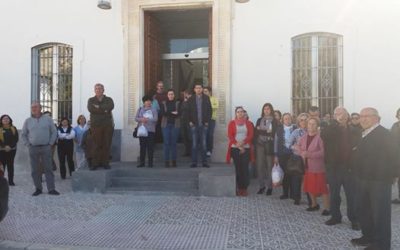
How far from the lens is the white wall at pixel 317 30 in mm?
10906

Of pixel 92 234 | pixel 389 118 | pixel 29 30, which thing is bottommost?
pixel 92 234

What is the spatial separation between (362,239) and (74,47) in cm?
919

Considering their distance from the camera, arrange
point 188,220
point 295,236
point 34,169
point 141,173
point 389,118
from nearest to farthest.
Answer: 1. point 295,236
2. point 188,220
3. point 34,169
4. point 141,173
5. point 389,118

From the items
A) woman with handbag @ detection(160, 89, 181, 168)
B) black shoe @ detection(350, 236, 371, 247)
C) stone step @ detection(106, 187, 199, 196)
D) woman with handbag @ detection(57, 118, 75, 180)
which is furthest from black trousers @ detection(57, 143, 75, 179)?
black shoe @ detection(350, 236, 371, 247)

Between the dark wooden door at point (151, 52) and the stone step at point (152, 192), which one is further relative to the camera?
the dark wooden door at point (151, 52)

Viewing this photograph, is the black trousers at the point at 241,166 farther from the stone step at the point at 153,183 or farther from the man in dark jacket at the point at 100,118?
the man in dark jacket at the point at 100,118

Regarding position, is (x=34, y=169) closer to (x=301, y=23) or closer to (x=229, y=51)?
(x=229, y=51)

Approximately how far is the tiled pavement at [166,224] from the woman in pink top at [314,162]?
39 cm

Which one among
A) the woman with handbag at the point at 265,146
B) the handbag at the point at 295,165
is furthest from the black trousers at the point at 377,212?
the woman with handbag at the point at 265,146

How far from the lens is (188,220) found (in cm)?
714

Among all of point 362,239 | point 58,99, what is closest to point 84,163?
point 58,99

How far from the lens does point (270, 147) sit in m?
9.18

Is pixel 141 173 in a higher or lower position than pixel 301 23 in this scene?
lower

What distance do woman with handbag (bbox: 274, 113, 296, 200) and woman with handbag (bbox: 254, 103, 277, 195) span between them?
264mm
